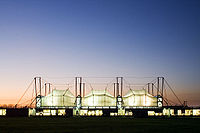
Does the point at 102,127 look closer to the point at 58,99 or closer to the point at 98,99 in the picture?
the point at 98,99

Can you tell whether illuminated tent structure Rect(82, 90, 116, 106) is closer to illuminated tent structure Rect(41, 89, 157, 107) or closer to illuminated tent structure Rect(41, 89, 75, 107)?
illuminated tent structure Rect(41, 89, 157, 107)

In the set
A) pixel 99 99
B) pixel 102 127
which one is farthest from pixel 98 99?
pixel 102 127

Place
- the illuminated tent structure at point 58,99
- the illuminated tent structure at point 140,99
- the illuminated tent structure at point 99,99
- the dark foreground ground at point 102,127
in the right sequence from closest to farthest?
the dark foreground ground at point 102,127
the illuminated tent structure at point 140,99
the illuminated tent structure at point 99,99
the illuminated tent structure at point 58,99

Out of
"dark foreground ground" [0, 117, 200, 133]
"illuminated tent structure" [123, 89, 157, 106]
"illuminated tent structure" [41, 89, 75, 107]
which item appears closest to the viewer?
"dark foreground ground" [0, 117, 200, 133]

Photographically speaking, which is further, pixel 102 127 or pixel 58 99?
pixel 58 99

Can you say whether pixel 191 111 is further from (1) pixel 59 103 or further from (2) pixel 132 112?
(1) pixel 59 103

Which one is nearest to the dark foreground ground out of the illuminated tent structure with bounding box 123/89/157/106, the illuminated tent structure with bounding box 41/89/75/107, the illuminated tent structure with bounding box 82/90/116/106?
the illuminated tent structure with bounding box 123/89/157/106

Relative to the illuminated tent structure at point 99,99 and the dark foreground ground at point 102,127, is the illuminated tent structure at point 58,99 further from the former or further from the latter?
the dark foreground ground at point 102,127

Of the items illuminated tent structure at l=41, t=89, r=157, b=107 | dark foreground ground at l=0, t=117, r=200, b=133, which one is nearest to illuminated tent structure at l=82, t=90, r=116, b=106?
illuminated tent structure at l=41, t=89, r=157, b=107

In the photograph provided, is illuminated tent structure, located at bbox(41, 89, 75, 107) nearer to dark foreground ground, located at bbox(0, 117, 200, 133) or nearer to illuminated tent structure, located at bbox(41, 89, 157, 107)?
illuminated tent structure, located at bbox(41, 89, 157, 107)

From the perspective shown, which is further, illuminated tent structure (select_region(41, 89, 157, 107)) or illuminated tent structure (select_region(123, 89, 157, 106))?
illuminated tent structure (select_region(41, 89, 157, 107))

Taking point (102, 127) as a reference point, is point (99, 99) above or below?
below

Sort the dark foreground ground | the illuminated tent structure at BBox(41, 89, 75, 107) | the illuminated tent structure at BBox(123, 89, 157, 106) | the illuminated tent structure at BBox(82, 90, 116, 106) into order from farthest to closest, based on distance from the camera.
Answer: the illuminated tent structure at BBox(41, 89, 75, 107) < the illuminated tent structure at BBox(82, 90, 116, 106) < the illuminated tent structure at BBox(123, 89, 157, 106) < the dark foreground ground

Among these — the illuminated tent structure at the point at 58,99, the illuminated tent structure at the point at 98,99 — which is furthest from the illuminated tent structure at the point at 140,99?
the illuminated tent structure at the point at 58,99
